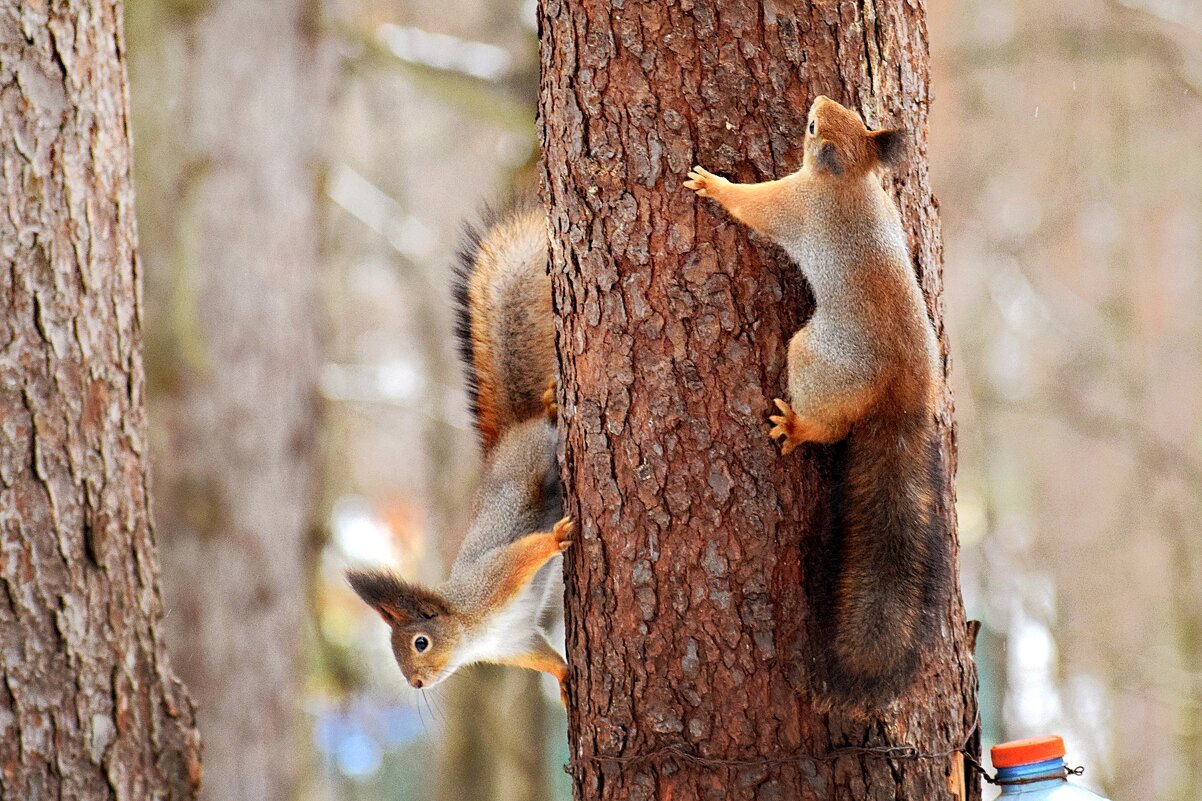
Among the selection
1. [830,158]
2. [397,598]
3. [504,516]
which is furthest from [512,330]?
[830,158]

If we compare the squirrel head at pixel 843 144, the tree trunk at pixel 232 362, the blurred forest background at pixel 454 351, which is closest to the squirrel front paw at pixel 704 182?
the squirrel head at pixel 843 144

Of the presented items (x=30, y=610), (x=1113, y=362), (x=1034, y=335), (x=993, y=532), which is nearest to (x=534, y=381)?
(x=30, y=610)

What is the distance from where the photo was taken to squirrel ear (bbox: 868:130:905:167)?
5.81 feet

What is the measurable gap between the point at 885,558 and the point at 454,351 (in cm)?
427

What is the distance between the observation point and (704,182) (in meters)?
1.81

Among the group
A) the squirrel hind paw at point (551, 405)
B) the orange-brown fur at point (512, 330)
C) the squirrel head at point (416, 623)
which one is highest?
the orange-brown fur at point (512, 330)

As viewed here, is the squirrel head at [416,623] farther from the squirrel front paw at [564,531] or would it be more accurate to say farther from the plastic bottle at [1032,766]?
the plastic bottle at [1032,766]

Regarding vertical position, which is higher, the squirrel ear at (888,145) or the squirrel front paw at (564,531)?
the squirrel ear at (888,145)

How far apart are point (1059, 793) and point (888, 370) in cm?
59

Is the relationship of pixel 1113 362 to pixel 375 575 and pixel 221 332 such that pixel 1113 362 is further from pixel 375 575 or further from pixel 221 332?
pixel 375 575

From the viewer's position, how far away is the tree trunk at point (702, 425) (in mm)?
1822

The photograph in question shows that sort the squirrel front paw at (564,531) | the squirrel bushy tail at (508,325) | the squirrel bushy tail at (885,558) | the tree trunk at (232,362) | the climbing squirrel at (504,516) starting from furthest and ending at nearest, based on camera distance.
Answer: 1. the tree trunk at (232,362)
2. the squirrel bushy tail at (508,325)
3. the climbing squirrel at (504,516)
4. the squirrel front paw at (564,531)
5. the squirrel bushy tail at (885,558)

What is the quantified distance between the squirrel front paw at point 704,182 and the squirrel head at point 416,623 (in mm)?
890

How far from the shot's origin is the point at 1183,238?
21.9 feet
